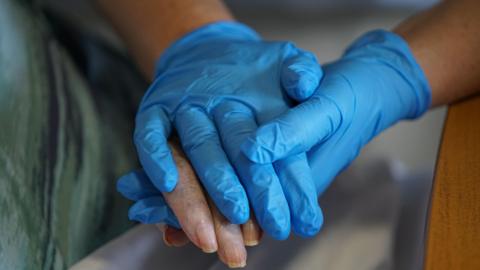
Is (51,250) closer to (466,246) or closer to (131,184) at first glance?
(131,184)

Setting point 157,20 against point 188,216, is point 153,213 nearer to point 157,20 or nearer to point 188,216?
point 188,216

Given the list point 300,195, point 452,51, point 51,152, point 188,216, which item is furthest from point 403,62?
point 51,152

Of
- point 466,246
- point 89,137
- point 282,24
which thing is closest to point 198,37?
point 89,137

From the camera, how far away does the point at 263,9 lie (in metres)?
1.23

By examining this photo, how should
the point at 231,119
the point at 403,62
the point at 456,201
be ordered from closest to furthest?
the point at 456,201
the point at 231,119
the point at 403,62

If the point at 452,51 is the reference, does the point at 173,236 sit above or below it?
below

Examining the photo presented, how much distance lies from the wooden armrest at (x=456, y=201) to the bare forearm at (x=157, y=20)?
0.43 meters

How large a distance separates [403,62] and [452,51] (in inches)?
3.2

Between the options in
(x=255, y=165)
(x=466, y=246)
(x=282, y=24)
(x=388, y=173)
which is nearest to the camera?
(x=466, y=246)

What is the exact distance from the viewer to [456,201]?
596mm

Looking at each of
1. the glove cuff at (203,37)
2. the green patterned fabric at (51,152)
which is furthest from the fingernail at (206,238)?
the glove cuff at (203,37)

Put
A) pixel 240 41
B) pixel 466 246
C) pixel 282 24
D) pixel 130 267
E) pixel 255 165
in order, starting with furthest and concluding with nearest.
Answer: pixel 282 24 < pixel 240 41 < pixel 130 267 < pixel 255 165 < pixel 466 246

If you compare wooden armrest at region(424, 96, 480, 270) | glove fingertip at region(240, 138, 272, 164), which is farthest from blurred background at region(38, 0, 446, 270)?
glove fingertip at region(240, 138, 272, 164)

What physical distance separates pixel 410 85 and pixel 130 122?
1.76 feet
